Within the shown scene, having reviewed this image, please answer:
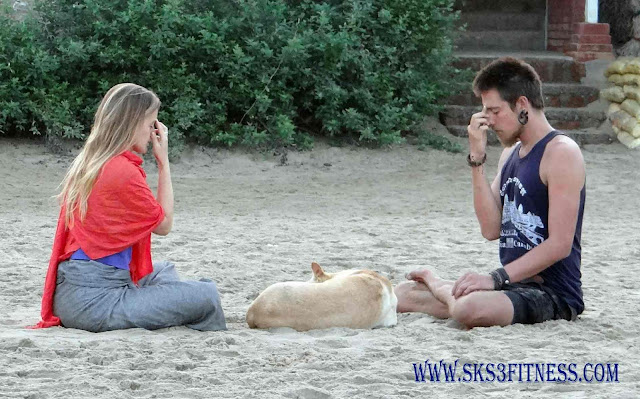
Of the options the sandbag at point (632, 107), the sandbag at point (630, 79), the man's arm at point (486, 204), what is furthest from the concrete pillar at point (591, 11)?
the man's arm at point (486, 204)

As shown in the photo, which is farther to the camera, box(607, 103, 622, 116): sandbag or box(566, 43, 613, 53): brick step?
box(566, 43, 613, 53): brick step

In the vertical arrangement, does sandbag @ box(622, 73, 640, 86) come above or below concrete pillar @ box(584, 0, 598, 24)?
below

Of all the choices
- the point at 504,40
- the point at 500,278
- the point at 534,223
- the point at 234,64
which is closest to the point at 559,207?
the point at 534,223

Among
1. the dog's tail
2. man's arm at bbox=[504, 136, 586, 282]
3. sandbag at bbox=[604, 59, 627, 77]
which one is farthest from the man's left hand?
sandbag at bbox=[604, 59, 627, 77]

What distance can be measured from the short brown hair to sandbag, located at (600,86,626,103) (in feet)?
24.7

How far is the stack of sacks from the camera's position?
37.3 feet

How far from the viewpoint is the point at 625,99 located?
11602 millimetres

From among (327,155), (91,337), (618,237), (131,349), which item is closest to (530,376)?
(131,349)

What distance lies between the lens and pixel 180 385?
3520 mm

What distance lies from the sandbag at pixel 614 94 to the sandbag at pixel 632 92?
0.23ft

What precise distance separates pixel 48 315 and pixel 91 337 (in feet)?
1.08

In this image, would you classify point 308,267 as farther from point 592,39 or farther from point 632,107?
point 592,39

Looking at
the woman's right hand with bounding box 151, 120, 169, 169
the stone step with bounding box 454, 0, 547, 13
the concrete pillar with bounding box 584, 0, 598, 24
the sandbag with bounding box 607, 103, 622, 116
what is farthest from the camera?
the stone step with bounding box 454, 0, 547, 13

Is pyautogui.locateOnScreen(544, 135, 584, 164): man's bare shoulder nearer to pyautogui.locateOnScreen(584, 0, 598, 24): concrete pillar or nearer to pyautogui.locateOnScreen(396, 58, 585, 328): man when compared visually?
pyautogui.locateOnScreen(396, 58, 585, 328): man
